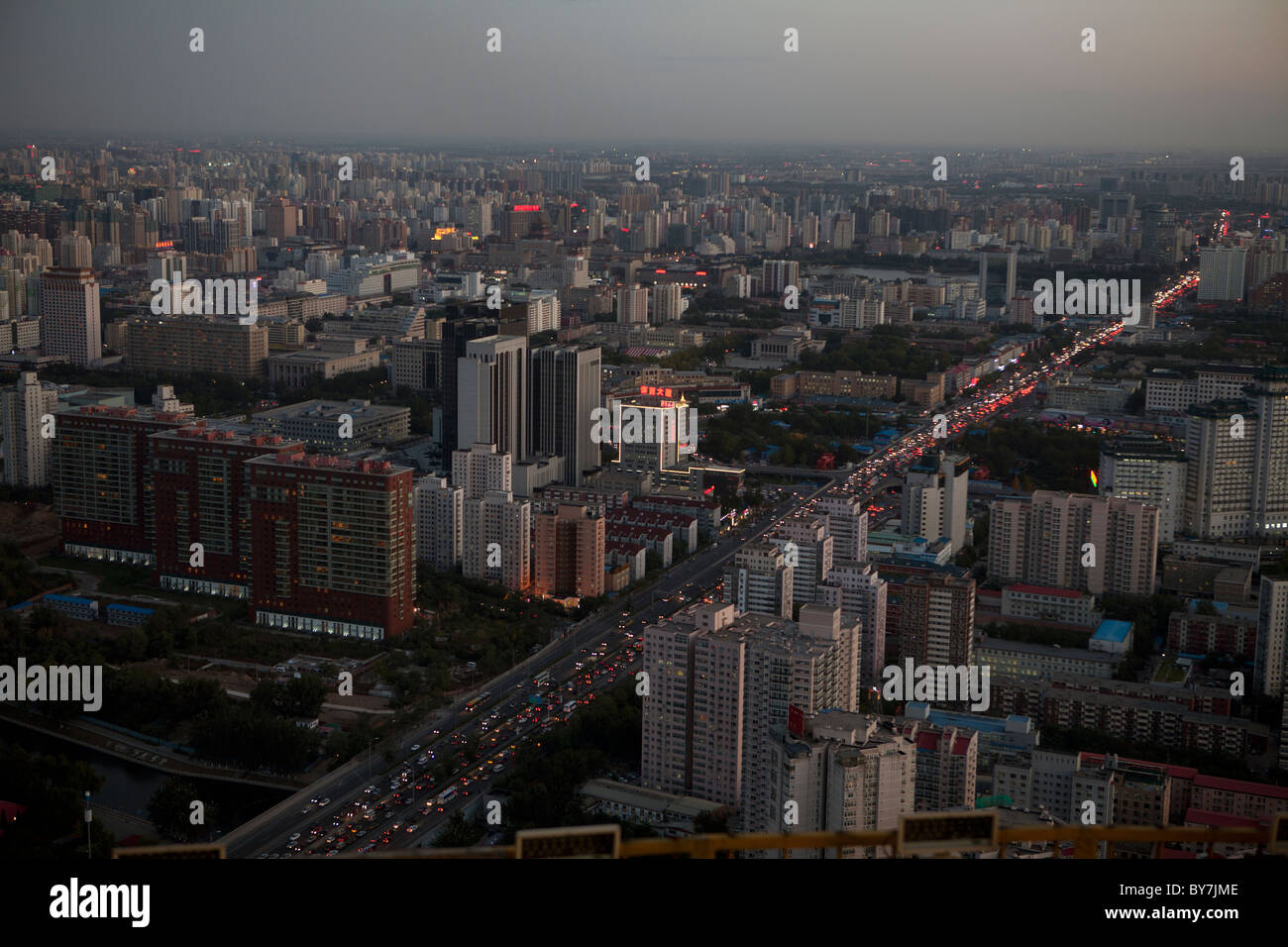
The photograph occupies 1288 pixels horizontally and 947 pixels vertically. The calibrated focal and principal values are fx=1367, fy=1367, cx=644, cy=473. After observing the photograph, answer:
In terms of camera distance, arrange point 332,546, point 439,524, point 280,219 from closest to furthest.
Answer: point 332,546 → point 439,524 → point 280,219

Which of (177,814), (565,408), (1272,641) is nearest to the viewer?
(177,814)

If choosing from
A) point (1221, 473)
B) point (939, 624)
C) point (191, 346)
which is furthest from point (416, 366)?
point (939, 624)

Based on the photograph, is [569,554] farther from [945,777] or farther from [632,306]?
[632,306]

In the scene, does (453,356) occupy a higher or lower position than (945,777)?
higher

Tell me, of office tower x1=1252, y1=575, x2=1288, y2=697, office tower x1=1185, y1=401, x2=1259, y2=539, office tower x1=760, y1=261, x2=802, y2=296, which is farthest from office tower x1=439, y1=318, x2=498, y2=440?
office tower x1=760, y1=261, x2=802, y2=296

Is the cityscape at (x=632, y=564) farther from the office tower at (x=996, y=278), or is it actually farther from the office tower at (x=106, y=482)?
the office tower at (x=996, y=278)
